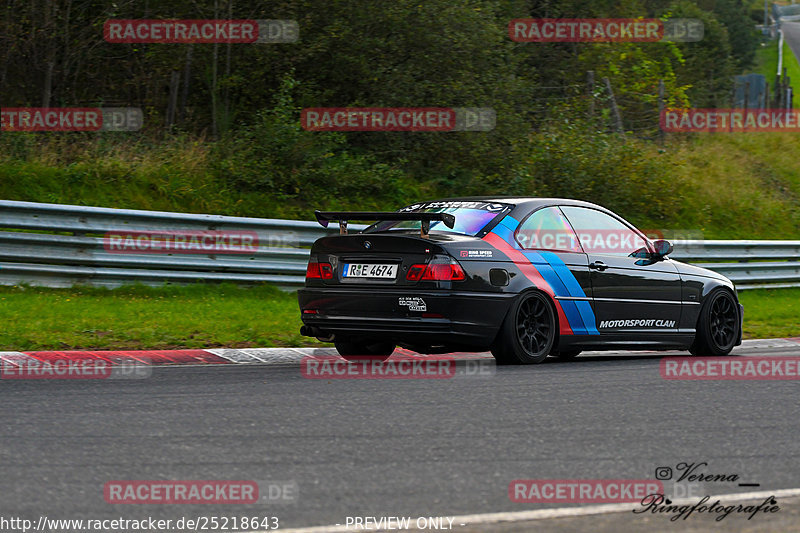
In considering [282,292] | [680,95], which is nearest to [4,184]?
[282,292]

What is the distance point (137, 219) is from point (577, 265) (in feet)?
19.8

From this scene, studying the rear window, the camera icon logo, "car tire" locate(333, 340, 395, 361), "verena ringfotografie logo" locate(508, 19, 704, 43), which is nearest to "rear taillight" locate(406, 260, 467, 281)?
the rear window

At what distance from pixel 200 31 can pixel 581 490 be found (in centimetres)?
1522

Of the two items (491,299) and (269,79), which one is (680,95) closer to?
(269,79)

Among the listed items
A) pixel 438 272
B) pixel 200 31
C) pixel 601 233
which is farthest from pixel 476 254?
pixel 200 31

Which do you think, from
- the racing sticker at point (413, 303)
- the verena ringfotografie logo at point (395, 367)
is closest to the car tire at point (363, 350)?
the verena ringfotografie logo at point (395, 367)

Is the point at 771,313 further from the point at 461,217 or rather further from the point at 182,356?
the point at 182,356

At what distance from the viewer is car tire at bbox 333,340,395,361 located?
9664mm

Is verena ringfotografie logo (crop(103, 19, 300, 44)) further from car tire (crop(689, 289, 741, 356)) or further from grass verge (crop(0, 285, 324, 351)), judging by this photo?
car tire (crop(689, 289, 741, 356))

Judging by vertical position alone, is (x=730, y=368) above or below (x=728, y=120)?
below

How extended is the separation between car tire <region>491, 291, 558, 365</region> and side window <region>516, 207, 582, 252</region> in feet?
1.69

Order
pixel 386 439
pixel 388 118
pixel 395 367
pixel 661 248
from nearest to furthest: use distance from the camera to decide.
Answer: pixel 386 439 → pixel 395 367 → pixel 661 248 → pixel 388 118

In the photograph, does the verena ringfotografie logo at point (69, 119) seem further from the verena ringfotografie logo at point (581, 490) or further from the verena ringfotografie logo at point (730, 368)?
the verena ringfotografie logo at point (581, 490)

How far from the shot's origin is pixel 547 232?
955 centimetres
